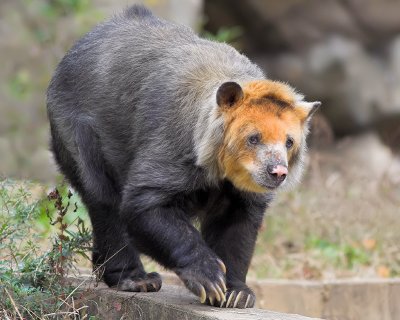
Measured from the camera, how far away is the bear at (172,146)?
5.55 m

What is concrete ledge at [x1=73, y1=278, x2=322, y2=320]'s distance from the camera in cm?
526

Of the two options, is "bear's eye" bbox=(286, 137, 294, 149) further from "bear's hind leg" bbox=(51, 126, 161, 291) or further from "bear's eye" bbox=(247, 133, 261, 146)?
"bear's hind leg" bbox=(51, 126, 161, 291)

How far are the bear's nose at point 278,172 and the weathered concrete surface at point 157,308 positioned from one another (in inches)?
31.5

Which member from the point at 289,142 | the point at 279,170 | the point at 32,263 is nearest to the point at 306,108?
the point at 289,142

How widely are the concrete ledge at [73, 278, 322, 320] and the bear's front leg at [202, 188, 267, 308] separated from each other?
35 centimetres

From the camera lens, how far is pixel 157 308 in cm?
568

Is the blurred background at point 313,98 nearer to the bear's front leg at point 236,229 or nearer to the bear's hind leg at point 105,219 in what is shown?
the bear's hind leg at point 105,219

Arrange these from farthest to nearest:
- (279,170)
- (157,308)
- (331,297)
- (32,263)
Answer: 1. (331,297)
2. (32,263)
3. (157,308)
4. (279,170)

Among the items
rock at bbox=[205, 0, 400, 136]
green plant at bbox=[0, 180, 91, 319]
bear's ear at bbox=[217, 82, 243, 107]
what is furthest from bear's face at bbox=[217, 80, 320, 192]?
Answer: rock at bbox=[205, 0, 400, 136]

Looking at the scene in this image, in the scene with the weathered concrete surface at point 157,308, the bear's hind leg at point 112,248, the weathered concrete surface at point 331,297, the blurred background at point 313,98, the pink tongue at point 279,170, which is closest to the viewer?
the weathered concrete surface at point 157,308

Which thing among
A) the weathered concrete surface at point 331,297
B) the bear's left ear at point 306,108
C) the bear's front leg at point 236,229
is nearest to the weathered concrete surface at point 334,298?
the weathered concrete surface at point 331,297

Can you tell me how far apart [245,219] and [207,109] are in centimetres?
82

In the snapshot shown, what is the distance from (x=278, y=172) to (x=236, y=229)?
0.83 m

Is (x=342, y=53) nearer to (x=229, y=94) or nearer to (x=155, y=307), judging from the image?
(x=229, y=94)
